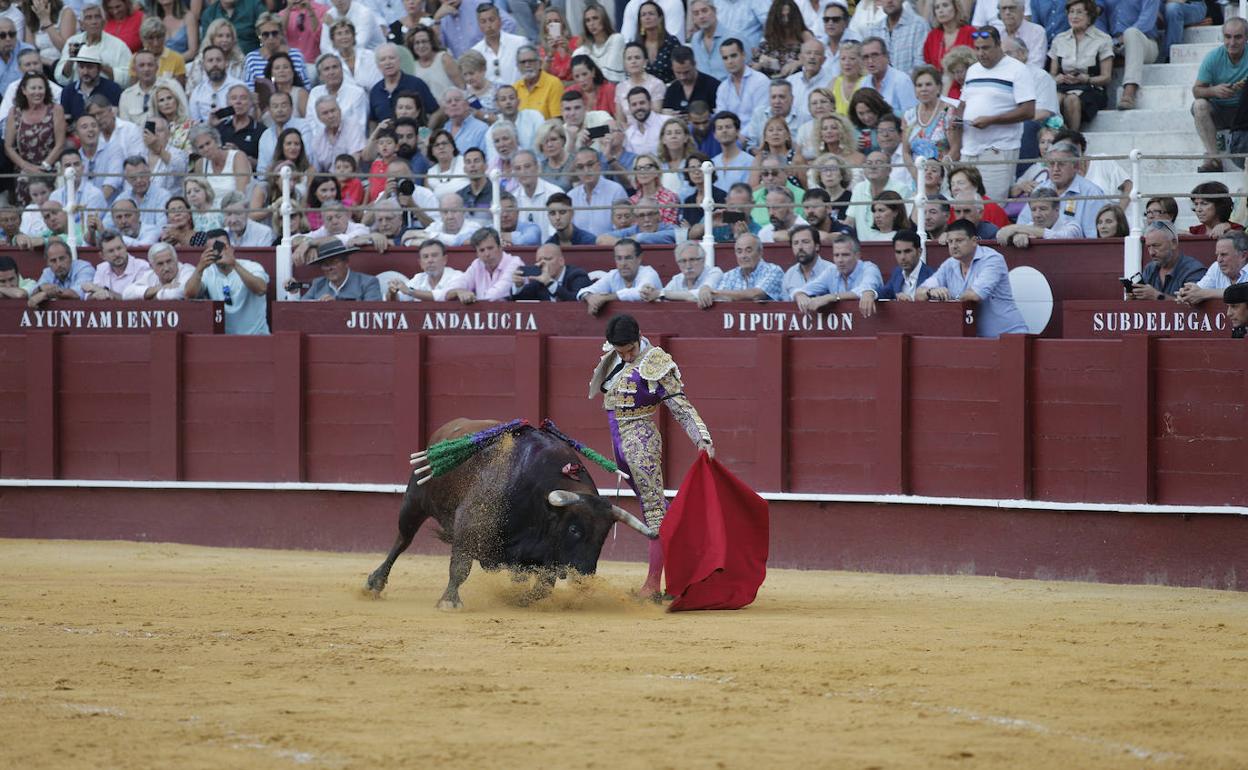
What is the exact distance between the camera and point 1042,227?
10953 mm

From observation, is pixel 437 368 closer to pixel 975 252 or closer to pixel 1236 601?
pixel 975 252

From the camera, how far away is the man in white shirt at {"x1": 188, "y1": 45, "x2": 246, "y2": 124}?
48.7 ft

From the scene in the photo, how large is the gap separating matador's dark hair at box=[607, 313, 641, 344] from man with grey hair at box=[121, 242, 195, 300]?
16.7 ft

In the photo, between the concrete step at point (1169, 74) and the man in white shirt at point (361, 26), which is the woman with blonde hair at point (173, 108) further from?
the concrete step at point (1169, 74)

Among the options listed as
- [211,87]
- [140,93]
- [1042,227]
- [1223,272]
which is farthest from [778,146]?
[140,93]

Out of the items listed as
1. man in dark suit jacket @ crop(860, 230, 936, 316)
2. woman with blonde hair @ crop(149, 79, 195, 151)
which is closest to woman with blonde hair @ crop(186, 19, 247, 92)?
woman with blonde hair @ crop(149, 79, 195, 151)

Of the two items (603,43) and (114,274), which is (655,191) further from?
(114,274)

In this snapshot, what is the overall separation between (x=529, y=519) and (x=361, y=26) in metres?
7.52

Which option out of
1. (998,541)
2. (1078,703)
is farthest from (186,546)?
(1078,703)

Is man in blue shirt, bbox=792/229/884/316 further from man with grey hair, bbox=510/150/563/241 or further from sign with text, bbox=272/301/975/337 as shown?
man with grey hair, bbox=510/150/563/241

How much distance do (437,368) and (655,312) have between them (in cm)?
155

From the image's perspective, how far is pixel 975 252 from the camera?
10406 mm

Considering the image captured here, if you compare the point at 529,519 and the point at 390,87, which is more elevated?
the point at 390,87

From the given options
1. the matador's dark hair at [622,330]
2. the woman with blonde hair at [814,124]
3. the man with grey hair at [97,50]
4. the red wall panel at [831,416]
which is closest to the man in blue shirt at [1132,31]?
the woman with blonde hair at [814,124]
